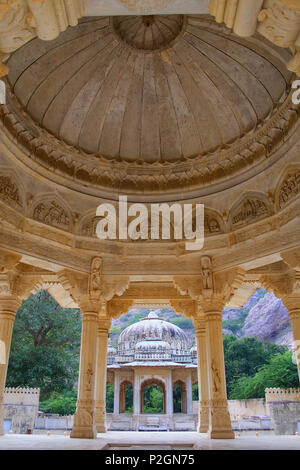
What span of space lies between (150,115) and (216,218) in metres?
4.30

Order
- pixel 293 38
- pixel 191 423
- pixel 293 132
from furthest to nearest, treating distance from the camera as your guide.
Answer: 1. pixel 191 423
2. pixel 293 132
3. pixel 293 38

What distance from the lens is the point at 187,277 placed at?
40.1 ft

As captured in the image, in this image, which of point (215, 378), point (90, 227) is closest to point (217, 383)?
point (215, 378)

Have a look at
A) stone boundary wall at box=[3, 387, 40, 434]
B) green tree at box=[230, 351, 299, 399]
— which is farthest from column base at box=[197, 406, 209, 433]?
green tree at box=[230, 351, 299, 399]

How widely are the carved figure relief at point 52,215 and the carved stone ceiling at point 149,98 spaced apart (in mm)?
1358

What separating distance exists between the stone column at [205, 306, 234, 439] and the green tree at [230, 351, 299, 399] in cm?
2580

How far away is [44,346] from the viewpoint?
32.2 metres

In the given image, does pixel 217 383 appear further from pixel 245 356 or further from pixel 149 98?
pixel 245 356

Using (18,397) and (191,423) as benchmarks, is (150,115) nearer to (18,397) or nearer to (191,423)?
(18,397)

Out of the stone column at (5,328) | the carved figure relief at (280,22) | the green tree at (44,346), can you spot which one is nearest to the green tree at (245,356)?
the green tree at (44,346)

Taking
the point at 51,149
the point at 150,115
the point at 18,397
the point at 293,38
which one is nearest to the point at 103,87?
the point at 150,115

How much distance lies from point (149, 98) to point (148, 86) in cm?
38

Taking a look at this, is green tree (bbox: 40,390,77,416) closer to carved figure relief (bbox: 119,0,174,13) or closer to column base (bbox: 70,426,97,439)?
column base (bbox: 70,426,97,439)

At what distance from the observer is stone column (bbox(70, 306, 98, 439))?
32.8ft
